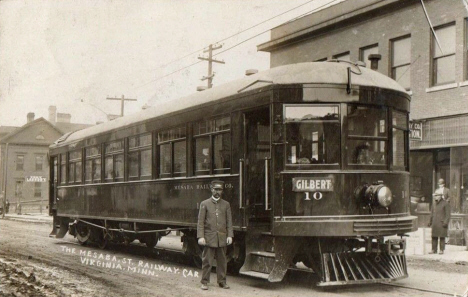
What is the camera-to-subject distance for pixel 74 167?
55.6ft

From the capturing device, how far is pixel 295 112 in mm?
8797

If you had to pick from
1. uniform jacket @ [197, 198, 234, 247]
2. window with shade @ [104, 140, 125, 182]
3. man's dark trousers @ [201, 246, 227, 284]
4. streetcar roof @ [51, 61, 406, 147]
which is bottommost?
man's dark trousers @ [201, 246, 227, 284]

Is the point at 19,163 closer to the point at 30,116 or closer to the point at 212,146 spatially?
the point at 30,116

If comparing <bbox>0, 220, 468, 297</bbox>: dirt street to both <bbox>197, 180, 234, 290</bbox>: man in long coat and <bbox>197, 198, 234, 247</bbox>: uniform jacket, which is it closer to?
<bbox>197, 180, 234, 290</bbox>: man in long coat

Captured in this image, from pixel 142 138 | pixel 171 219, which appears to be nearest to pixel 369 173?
pixel 171 219

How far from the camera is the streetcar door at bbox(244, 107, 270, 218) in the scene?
9.36 metres

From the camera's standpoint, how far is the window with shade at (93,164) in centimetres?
1520

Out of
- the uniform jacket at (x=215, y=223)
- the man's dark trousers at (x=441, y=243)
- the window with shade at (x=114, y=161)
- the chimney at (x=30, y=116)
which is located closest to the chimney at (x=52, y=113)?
the chimney at (x=30, y=116)

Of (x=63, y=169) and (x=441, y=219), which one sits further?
(x=63, y=169)

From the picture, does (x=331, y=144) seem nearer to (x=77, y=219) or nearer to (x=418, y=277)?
(x=418, y=277)

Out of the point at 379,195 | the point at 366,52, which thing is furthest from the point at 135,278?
the point at 366,52

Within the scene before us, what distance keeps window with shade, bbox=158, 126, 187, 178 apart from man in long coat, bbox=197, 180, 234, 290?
7.10ft

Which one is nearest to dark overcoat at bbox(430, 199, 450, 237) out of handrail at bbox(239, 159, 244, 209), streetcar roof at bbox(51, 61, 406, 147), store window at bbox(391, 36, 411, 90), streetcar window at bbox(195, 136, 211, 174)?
store window at bbox(391, 36, 411, 90)

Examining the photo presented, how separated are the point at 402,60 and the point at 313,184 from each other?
11.1 metres
